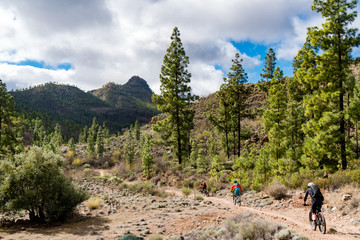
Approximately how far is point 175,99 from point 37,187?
15.6 m

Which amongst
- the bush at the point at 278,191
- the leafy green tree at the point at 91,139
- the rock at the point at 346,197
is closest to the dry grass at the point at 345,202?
the rock at the point at 346,197

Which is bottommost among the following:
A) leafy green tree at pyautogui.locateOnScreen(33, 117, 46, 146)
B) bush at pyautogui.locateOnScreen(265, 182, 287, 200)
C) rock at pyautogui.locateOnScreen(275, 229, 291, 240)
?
bush at pyautogui.locateOnScreen(265, 182, 287, 200)

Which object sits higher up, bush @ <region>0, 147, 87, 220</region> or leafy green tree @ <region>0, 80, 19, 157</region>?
leafy green tree @ <region>0, 80, 19, 157</region>

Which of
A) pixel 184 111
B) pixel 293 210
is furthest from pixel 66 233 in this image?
pixel 184 111

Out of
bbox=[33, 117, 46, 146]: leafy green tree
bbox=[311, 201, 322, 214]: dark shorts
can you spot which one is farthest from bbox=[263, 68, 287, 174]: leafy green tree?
bbox=[33, 117, 46, 146]: leafy green tree

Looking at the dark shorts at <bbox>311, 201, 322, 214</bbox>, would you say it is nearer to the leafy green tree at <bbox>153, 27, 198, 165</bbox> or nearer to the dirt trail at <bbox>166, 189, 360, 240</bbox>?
the dirt trail at <bbox>166, 189, 360, 240</bbox>

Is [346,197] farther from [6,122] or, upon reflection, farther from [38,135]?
[38,135]

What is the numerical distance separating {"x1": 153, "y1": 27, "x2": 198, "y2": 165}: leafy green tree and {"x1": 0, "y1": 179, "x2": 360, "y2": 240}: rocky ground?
11.0 metres

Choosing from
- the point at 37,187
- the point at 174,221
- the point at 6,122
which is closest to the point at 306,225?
the point at 174,221

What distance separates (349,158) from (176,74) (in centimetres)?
1860

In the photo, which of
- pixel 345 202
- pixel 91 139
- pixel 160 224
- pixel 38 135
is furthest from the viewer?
pixel 38 135

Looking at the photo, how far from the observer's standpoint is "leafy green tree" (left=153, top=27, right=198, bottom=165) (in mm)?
25562

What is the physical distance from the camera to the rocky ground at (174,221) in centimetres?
895

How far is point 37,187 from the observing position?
13.8 m
